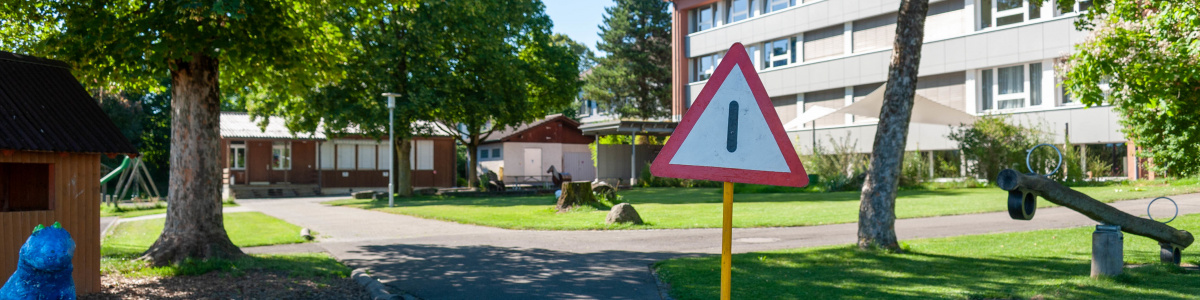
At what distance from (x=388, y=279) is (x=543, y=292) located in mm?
2213

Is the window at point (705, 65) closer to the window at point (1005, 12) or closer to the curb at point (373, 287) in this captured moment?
the window at point (1005, 12)

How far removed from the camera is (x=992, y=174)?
79.6 feet

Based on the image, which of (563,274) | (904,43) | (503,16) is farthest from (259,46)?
(503,16)

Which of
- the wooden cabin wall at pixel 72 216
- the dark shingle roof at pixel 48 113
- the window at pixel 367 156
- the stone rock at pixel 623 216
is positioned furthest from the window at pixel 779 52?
the wooden cabin wall at pixel 72 216

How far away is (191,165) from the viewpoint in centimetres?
957

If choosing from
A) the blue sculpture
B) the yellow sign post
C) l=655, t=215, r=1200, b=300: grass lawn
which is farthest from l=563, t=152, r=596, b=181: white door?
the yellow sign post

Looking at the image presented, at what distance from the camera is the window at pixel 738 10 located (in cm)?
3719

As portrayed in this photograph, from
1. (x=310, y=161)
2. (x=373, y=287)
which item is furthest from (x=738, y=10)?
(x=373, y=287)

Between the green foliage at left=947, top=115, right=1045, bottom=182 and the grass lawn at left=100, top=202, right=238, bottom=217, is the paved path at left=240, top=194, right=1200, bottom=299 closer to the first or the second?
the green foliage at left=947, top=115, right=1045, bottom=182

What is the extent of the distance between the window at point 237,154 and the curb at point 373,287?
3446 cm

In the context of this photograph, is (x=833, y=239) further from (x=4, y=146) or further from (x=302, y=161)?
(x=302, y=161)

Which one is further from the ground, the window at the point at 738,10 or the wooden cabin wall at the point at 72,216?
the window at the point at 738,10

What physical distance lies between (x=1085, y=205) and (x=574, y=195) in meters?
13.4

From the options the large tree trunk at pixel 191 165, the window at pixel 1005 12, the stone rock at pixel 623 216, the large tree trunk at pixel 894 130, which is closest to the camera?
the large tree trunk at pixel 191 165
